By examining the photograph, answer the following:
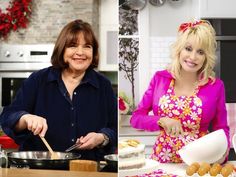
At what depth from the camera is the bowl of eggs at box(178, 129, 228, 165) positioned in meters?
0.61

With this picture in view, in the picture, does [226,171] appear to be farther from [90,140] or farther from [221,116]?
[90,140]

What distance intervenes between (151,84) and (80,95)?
13.2 inches

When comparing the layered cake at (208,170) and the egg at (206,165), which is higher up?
the egg at (206,165)

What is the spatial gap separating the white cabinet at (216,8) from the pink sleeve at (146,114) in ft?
0.36

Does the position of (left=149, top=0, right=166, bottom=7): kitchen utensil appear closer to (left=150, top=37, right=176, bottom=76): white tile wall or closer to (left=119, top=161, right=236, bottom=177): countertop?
(left=150, top=37, right=176, bottom=76): white tile wall

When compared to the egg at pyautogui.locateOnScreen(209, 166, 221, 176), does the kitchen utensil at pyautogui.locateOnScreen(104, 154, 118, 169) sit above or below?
below

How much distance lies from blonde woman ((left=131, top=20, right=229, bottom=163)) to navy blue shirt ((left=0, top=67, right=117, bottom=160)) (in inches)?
11.2

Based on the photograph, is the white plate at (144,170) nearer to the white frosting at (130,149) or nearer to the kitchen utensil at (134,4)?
the white frosting at (130,149)

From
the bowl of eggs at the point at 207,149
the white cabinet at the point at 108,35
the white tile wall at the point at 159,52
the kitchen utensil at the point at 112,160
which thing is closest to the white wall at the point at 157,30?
the white tile wall at the point at 159,52

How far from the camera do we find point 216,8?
23.7 inches

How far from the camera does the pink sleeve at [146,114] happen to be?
622 millimetres

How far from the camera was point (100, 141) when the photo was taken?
35.8 inches

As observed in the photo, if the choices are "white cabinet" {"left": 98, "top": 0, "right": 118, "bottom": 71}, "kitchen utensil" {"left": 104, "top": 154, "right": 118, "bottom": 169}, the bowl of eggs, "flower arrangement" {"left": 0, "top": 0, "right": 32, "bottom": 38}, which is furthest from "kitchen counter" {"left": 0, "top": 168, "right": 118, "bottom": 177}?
"flower arrangement" {"left": 0, "top": 0, "right": 32, "bottom": 38}

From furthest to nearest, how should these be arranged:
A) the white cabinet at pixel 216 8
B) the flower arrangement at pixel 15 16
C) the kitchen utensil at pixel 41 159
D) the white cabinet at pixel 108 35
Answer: the flower arrangement at pixel 15 16, the white cabinet at pixel 108 35, the kitchen utensil at pixel 41 159, the white cabinet at pixel 216 8
